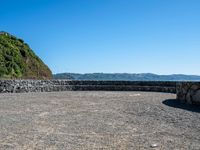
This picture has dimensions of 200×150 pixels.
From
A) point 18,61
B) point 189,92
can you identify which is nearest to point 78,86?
point 18,61

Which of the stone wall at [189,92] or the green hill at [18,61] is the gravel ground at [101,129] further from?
the green hill at [18,61]

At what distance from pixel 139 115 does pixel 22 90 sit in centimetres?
1451

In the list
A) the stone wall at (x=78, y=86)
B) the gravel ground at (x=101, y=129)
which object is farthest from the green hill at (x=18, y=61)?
the gravel ground at (x=101, y=129)

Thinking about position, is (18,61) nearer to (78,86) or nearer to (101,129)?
(78,86)

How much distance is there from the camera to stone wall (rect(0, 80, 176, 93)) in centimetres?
2244

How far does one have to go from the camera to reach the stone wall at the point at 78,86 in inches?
883

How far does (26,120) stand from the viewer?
31.0ft

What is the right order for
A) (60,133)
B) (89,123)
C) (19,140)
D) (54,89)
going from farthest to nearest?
(54,89)
(89,123)
(60,133)
(19,140)

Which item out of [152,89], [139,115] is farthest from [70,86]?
[139,115]

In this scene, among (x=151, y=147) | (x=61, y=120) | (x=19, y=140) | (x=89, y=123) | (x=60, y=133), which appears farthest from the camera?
(x=61, y=120)

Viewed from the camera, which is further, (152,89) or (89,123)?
(152,89)

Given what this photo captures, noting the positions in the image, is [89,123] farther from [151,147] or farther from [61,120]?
[151,147]

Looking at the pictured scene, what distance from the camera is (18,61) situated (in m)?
35.6

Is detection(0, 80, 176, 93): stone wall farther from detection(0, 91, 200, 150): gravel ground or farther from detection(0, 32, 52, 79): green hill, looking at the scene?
detection(0, 91, 200, 150): gravel ground
